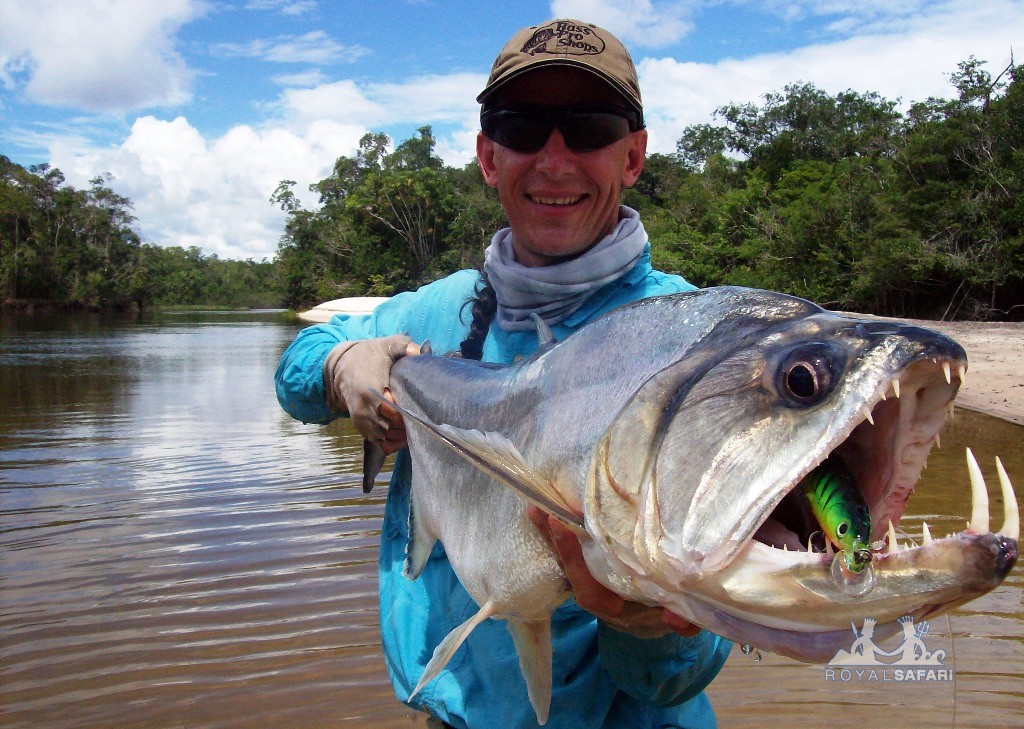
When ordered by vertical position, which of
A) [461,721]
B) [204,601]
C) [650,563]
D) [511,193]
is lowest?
[204,601]

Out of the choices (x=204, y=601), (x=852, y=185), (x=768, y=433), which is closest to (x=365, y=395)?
(x=768, y=433)

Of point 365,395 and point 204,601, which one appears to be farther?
point 204,601

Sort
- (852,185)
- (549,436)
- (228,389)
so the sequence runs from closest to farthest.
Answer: (549,436)
(228,389)
(852,185)

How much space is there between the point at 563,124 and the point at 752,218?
33.2 meters

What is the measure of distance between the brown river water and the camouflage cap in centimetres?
154

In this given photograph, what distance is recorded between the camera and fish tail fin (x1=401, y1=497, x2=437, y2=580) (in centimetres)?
215

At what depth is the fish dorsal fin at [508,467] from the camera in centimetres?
136

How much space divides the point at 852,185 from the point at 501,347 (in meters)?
30.7

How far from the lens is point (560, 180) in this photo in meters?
2.18

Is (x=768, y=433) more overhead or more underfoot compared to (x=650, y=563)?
more overhead

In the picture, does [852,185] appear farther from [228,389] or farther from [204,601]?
[204,601]

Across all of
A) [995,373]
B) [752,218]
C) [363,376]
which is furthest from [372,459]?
[752,218]

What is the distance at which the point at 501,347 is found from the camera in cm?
231

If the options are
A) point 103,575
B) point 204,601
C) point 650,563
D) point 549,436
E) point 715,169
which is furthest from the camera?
point 715,169
